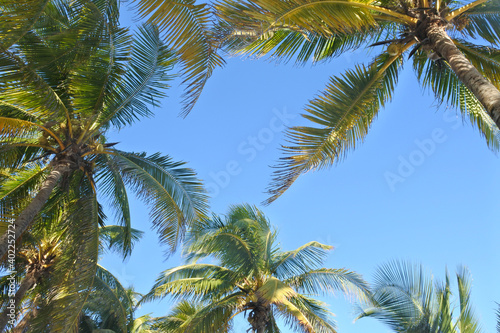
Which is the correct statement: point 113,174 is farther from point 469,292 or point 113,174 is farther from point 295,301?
point 469,292

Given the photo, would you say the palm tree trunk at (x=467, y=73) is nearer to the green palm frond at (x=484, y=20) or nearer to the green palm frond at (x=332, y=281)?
the green palm frond at (x=484, y=20)

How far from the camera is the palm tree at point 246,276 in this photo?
11.6 m

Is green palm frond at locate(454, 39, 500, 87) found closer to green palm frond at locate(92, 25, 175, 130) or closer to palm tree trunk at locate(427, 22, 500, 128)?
palm tree trunk at locate(427, 22, 500, 128)

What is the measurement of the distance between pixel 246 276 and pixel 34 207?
21.1 feet

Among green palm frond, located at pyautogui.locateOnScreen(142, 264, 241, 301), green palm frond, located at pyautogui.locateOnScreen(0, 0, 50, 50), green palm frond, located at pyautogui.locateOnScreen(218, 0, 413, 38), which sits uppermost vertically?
green palm frond, located at pyautogui.locateOnScreen(0, 0, 50, 50)

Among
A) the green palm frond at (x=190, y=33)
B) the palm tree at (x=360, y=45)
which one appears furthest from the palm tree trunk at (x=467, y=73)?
the green palm frond at (x=190, y=33)

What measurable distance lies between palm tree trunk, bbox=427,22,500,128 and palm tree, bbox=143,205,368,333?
7222 millimetres

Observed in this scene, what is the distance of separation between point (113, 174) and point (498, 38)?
8588mm

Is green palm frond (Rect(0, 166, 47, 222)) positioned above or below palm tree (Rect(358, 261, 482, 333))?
above

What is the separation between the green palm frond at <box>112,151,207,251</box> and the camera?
28.8 ft

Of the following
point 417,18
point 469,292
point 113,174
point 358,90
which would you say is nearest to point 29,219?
point 113,174

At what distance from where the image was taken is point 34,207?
7.32 meters

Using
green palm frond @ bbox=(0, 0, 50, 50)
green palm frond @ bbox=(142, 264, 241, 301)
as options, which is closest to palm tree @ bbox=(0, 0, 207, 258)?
green palm frond @ bbox=(0, 0, 50, 50)

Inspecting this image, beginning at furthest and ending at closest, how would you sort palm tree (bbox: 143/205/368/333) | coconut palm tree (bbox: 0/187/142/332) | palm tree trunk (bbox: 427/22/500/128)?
palm tree (bbox: 143/205/368/333) < coconut palm tree (bbox: 0/187/142/332) < palm tree trunk (bbox: 427/22/500/128)
